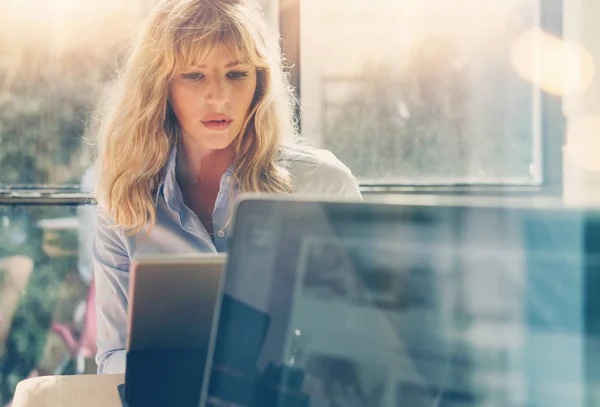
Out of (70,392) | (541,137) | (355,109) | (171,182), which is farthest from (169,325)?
(541,137)

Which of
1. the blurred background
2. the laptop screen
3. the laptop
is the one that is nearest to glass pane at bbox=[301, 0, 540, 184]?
the blurred background

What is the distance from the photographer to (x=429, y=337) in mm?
431

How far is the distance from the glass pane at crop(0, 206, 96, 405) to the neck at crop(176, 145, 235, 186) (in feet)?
2.21

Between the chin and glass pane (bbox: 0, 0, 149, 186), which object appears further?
glass pane (bbox: 0, 0, 149, 186)

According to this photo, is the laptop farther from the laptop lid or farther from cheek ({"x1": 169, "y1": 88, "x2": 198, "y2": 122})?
cheek ({"x1": 169, "y1": 88, "x2": 198, "y2": 122})

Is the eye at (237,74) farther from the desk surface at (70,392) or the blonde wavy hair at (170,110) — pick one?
the desk surface at (70,392)

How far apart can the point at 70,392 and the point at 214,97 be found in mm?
683

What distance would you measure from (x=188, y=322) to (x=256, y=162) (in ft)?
2.37

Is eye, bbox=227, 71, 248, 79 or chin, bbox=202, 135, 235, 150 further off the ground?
eye, bbox=227, 71, 248, 79

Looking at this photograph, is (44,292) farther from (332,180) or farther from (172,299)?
(172,299)

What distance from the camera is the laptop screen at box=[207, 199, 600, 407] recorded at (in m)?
0.39

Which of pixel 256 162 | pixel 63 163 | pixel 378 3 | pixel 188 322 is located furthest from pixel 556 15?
pixel 188 322

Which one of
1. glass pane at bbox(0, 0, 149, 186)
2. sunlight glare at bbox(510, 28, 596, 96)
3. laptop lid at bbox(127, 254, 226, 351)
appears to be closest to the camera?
laptop lid at bbox(127, 254, 226, 351)

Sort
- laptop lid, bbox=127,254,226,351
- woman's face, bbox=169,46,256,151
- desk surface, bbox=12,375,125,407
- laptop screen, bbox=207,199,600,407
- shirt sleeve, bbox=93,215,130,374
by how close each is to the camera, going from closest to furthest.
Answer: laptop screen, bbox=207,199,600,407
laptop lid, bbox=127,254,226,351
desk surface, bbox=12,375,125,407
shirt sleeve, bbox=93,215,130,374
woman's face, bbox=169,46,256,151
